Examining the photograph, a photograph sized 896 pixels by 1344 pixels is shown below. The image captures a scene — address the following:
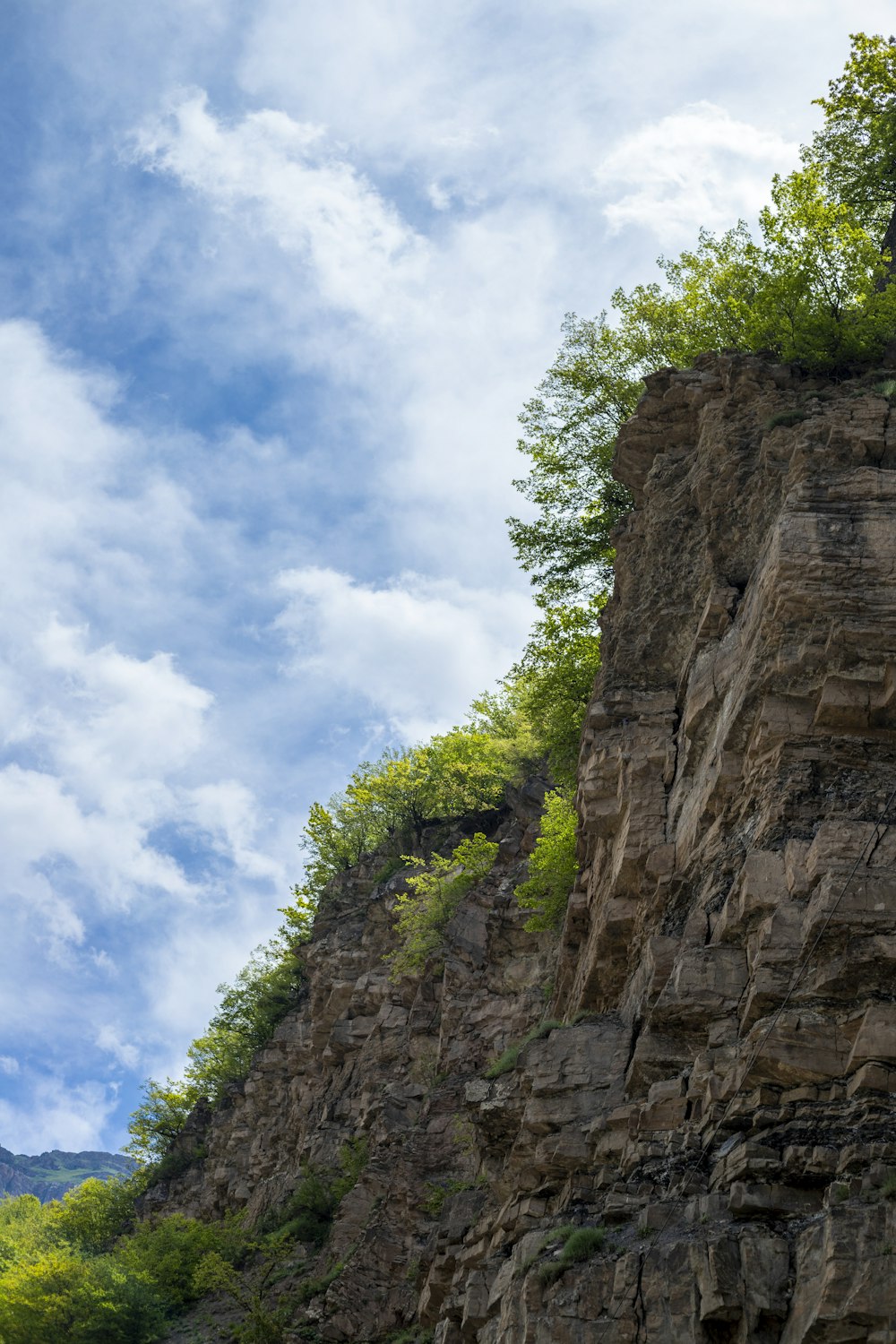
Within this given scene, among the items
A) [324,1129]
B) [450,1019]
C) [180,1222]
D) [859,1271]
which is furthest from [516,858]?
[859,1271]

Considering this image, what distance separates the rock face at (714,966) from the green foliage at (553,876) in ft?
8.65

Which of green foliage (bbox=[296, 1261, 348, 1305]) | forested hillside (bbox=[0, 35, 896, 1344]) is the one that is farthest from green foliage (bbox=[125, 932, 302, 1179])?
green foliage (bbox=[296, 1261, 348, 1305])

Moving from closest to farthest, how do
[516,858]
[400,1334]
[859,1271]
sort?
[859,1271]
[400,1334]
[516,858]

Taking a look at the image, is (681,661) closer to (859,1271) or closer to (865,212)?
(859,1271)

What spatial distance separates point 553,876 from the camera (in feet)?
88.7

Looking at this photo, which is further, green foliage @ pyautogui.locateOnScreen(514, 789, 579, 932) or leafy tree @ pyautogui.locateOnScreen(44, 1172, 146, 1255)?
leafy tree @ pyautogui.locateOnScreen(44, 1172, 146, 1255)

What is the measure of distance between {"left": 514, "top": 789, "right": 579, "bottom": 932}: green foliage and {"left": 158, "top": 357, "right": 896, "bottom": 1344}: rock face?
2.64 meters

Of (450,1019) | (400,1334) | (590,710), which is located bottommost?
(400,1334)

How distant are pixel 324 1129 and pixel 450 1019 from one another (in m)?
7.74

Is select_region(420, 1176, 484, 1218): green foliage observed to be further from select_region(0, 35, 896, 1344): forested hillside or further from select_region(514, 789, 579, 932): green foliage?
select_region(514, 789, 579, 932): green foliage

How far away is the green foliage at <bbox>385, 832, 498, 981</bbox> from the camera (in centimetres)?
3688

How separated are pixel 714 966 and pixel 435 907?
2292 cm

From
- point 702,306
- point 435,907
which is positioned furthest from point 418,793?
point 702,306

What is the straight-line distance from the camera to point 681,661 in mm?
21688
